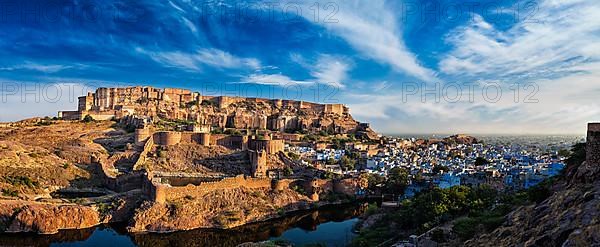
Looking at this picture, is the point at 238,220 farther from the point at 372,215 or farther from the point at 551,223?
the point at 551,223

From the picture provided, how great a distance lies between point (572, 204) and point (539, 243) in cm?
98

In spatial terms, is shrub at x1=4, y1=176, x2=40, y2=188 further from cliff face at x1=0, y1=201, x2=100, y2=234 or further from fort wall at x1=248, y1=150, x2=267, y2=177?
fort wall at x1=248, y1=150, x2=267, y2=177

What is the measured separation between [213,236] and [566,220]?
16230 mm

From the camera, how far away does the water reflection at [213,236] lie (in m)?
17.8

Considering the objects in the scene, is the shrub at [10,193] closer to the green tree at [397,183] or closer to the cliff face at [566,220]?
the green tree at [397,183]

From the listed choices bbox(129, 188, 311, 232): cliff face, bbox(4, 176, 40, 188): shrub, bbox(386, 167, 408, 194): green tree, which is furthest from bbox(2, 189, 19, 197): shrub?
bbox(386, 167, 408, 194): green tree

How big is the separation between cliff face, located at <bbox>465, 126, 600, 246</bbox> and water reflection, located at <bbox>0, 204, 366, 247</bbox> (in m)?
12.1

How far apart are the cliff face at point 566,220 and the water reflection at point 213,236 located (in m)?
12.1

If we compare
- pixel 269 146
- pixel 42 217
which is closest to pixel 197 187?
pixel 42 217

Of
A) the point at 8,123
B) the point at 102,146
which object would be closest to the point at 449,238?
the point at 102,146

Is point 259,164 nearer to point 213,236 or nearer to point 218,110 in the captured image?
point 213,236

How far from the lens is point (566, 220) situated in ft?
17.8

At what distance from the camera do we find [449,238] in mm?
10047

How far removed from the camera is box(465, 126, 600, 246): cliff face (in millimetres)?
4840
